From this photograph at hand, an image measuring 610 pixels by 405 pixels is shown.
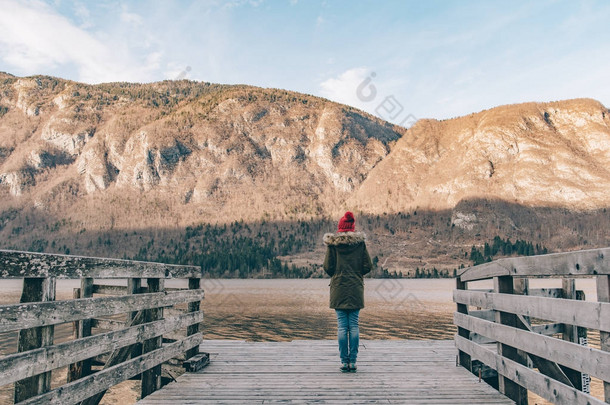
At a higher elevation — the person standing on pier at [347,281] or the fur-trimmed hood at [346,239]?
the fur-trimmed hood at [346,239]

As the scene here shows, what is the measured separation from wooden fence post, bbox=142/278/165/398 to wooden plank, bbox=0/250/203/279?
21 cm

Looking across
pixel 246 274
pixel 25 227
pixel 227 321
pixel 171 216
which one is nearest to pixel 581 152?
pixel 246 274

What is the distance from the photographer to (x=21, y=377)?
3.95m

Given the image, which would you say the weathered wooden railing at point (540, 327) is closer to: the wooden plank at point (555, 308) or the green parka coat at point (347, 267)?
Result: the wooden plank at point (555, 308)

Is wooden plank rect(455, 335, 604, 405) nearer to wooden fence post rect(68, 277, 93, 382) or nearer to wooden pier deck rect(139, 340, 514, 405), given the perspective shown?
wooden pier deck rect(139, 340, 514, 405)

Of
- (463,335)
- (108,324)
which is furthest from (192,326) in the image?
(463,335)

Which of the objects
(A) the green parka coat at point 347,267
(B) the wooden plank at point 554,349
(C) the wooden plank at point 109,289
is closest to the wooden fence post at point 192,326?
(C) the wooden plank at point 109,289

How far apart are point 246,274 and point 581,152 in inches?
5525

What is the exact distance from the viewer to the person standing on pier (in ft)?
25.3

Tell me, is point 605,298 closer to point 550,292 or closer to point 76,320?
point 550,292

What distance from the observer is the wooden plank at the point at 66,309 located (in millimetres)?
3891

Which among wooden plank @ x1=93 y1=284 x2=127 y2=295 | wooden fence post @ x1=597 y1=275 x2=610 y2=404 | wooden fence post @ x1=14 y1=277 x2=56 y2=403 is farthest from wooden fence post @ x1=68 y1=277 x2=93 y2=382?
wooden fence post @ x1=597 y1=275 x2=610 y2=404

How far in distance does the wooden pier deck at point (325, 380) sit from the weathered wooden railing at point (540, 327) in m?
0.50

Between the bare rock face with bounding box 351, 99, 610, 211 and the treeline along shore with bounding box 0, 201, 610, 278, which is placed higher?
the bare rock face with bounding box 351, 99, 610, 211
